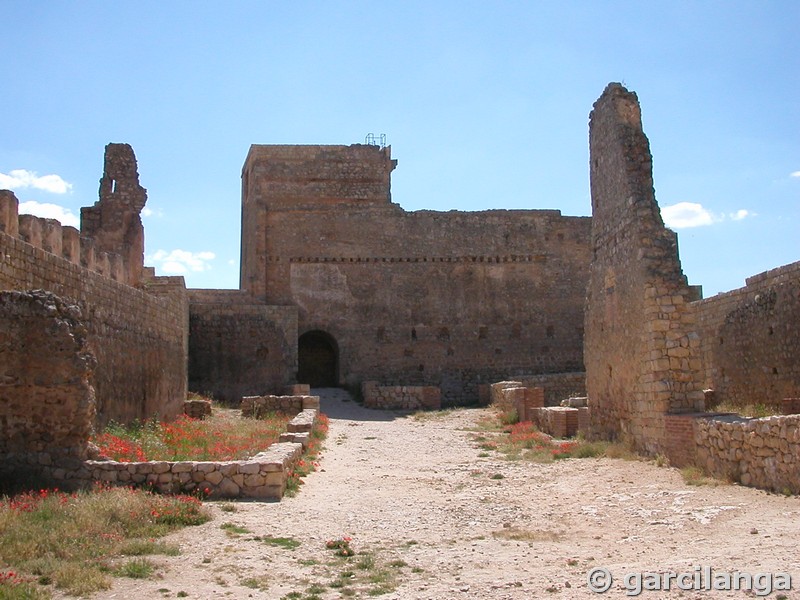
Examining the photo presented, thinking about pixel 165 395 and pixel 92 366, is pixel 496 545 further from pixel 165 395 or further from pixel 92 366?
pixel 165 395

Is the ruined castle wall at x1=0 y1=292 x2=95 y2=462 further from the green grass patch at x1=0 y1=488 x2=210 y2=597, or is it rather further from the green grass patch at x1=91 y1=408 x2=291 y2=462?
the green grass patch at x1=91 y1=408 x2=291 y2=462

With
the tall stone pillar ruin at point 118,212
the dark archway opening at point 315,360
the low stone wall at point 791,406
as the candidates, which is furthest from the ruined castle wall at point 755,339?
the dark archway opening at point 315,360

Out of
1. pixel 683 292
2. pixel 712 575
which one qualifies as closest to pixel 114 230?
pixel 683 292

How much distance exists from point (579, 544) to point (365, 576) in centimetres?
184

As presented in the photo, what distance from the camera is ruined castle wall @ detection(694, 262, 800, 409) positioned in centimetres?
1273

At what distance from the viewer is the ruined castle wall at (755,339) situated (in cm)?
1273

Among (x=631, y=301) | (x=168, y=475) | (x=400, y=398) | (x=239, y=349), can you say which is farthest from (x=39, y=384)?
(x=239, y=349)

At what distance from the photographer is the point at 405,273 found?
25.3 m

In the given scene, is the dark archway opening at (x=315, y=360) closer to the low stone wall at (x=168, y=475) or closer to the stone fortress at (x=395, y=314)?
the stone fortress at (x=395, y=314)

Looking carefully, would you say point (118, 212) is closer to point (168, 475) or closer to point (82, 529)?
point (168, 475)

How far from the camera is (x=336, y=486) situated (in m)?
9.50

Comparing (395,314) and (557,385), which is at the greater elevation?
(395,314)

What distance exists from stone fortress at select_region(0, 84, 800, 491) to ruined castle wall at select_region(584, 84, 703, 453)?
0.10 ft

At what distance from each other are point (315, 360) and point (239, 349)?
4278mm
